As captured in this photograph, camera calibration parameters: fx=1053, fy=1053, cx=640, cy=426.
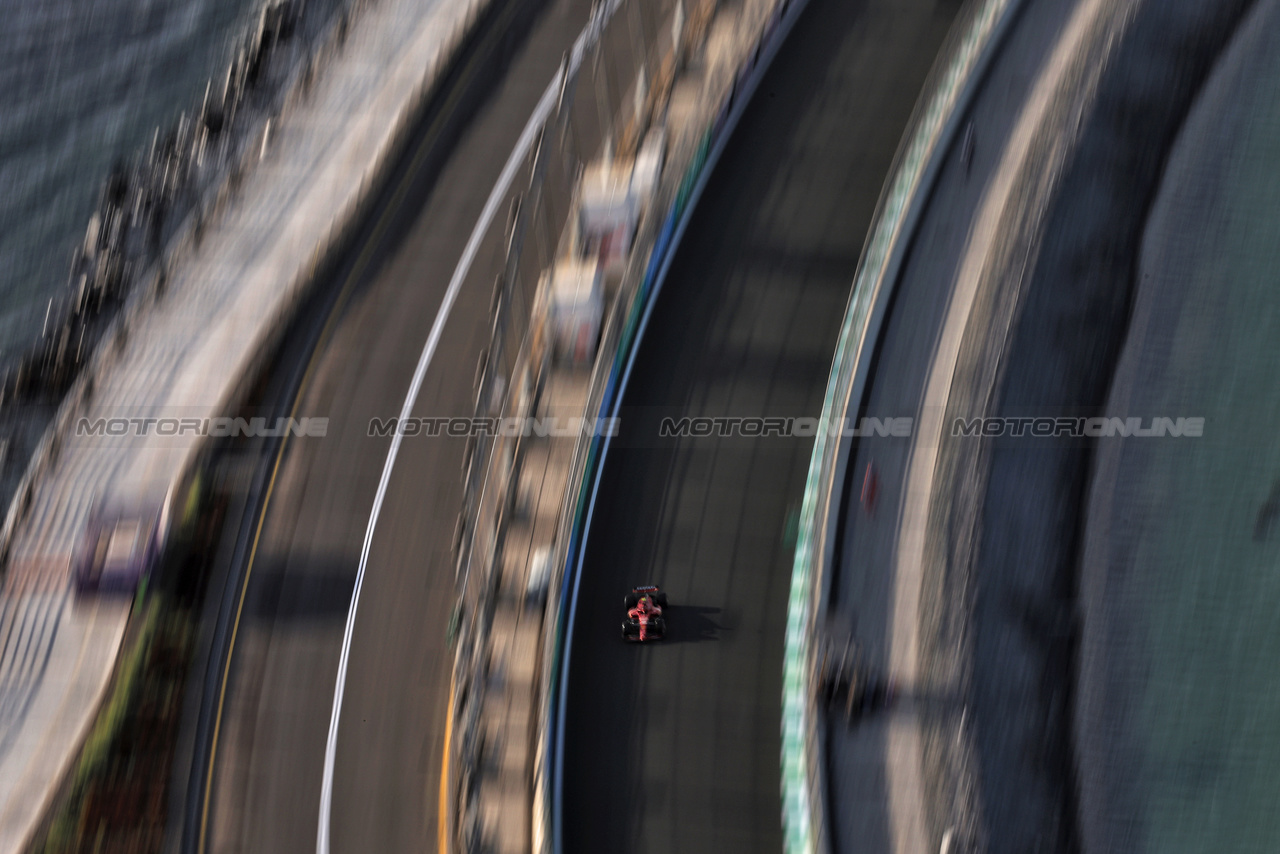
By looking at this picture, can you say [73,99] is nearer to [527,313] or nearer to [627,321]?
[527,313]

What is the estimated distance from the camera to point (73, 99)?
41.9 meters

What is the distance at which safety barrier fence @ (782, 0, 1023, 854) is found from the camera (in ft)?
73.7

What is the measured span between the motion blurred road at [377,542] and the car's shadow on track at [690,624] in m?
5.69

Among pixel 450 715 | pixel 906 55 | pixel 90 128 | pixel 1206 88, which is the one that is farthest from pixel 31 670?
pixel 1206 88

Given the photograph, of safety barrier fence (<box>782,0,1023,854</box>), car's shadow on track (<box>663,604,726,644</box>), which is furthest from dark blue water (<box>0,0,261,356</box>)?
safety barrier fence (<box>782,0,1023,854</box>)

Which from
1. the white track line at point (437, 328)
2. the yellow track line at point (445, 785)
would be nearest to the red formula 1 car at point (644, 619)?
the yellow track line at point (445, 785)

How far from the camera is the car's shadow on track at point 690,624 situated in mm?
24906

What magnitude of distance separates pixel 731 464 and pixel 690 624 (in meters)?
4.52

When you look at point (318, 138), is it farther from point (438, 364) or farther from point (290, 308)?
point (438, 364)

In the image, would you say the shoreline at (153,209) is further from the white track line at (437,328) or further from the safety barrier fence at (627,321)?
the safety barrier fence at (627,321)

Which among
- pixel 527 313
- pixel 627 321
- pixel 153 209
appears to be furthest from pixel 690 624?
pixel 153 209

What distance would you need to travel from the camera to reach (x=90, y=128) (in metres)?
41.0

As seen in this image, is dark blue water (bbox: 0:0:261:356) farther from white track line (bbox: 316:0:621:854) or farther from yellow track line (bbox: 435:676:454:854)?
yellow track line (bbox: 435:676:454:854)

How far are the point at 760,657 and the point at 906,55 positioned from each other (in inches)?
819
